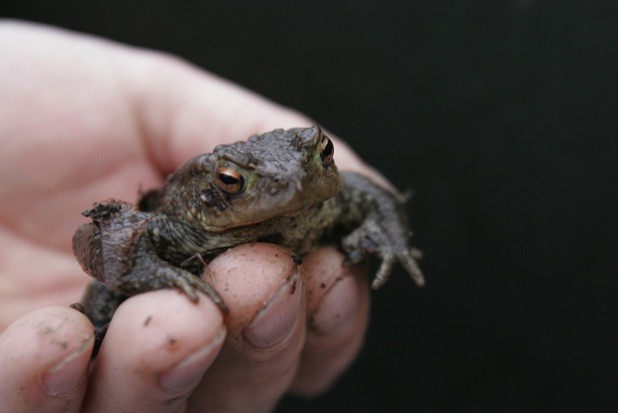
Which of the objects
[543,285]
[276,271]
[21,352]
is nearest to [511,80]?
[543,285]

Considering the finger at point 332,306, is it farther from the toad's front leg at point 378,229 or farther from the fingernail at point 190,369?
the fingernail at point 190,369

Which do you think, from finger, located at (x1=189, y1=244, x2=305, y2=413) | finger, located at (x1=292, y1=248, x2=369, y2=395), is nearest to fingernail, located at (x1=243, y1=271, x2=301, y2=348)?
finger, located at (x1=189, y1=244, x2=305, y2=413)

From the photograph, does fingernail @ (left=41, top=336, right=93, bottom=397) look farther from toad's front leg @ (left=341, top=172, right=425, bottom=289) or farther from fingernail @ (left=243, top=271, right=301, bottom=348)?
toad's front leg @ (left=341, top=172, right=425, bottom=289)

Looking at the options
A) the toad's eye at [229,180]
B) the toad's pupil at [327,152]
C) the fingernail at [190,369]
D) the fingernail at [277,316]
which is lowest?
the fingernail at [190,369]

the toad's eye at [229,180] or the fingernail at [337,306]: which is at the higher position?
the toad's eye at [229,180]

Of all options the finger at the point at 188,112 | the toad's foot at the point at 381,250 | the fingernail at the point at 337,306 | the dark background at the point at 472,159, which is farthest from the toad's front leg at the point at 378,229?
the dark background at the point at 472,159

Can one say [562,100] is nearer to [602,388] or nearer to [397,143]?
[397,143]

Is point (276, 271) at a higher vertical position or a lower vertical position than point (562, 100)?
lower
